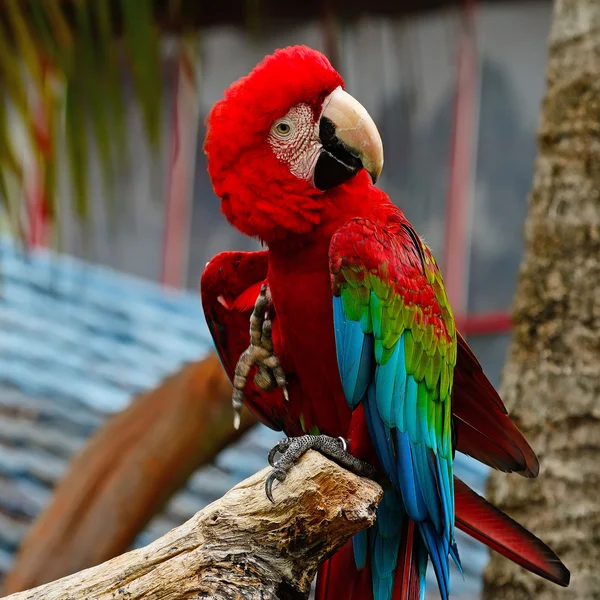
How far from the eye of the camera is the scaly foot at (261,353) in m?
1.90

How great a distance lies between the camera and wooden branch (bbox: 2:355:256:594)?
2.53m

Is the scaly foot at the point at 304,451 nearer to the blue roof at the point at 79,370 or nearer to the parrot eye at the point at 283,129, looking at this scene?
the parrot eye at the point at 283,129

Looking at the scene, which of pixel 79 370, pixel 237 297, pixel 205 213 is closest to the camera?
pixel 237 297

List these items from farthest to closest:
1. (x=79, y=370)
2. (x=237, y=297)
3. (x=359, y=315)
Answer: (x=79, y=370), (x=237, y=297), (x=359, y=315)

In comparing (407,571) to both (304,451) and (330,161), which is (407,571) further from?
(330,161)

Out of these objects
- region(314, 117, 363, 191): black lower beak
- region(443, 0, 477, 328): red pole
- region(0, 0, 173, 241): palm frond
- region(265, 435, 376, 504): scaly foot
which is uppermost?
region(314, 117, 363, 191): black lower beak

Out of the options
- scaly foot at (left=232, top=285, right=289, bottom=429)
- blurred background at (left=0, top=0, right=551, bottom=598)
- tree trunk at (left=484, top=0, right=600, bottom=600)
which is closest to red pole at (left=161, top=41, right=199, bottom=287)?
blurred background at (left=0, top=0, right=551, bottom=598)

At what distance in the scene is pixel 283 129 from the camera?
173cm

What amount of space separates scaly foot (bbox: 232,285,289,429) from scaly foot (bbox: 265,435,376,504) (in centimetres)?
23

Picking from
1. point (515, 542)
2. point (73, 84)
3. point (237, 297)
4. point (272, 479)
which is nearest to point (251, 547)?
point (272, 479)

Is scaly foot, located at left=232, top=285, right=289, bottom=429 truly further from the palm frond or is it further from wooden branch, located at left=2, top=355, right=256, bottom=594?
the palm frond

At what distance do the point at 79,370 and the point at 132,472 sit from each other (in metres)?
1.91

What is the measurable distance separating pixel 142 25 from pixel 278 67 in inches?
37.4

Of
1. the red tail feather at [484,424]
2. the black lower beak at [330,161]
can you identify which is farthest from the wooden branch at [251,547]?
the black lower beak at [330,161]
